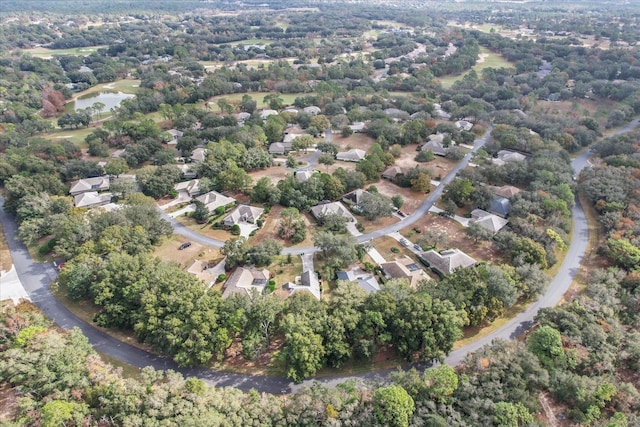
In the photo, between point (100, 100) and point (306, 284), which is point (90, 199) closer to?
point (306, 284)

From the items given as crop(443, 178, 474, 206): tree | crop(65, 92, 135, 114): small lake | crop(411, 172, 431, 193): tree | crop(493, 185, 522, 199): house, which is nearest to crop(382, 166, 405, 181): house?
crop(411, 172, 431, 193): tree

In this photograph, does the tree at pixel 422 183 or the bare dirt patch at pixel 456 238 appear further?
the tree at pixel 422 183

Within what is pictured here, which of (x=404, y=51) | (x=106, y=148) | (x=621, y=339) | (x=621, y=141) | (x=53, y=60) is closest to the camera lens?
(x=621, y=339)

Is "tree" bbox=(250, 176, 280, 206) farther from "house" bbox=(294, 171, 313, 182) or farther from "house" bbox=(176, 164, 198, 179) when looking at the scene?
"house" bbox=(176, 164, 198, 179)

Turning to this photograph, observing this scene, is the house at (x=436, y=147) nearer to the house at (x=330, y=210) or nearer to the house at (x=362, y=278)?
the house at (x=330, y=210)

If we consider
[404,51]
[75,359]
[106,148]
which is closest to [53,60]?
[106,148]

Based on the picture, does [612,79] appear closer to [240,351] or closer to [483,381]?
[483,381]

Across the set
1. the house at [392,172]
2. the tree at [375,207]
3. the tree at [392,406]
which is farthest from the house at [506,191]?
the tree at [392,406]
